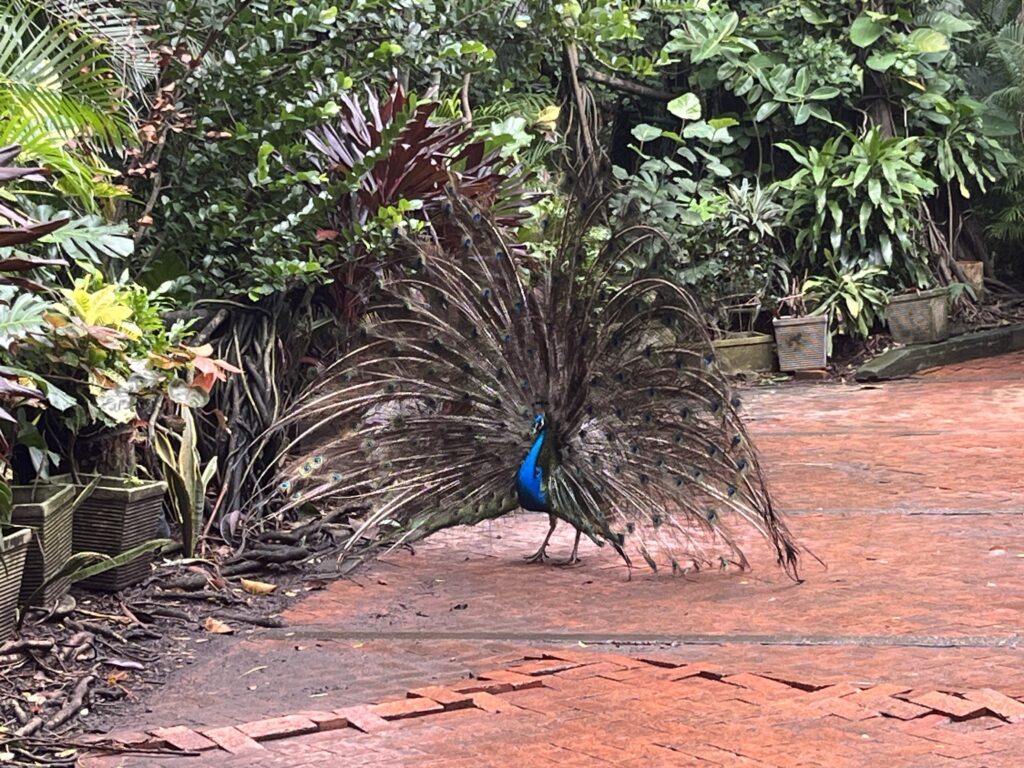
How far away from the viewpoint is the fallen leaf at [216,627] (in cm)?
456

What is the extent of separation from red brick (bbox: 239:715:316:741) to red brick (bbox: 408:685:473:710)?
0.37 m

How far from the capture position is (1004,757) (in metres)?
3.00

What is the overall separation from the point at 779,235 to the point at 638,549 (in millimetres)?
8450

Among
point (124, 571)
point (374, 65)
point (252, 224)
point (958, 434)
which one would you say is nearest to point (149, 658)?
point (124, 571)

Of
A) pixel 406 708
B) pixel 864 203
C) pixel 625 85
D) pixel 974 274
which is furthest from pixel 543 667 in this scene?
pixel 974 274

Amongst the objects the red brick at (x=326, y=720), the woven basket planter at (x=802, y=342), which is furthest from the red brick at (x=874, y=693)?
the woven basket planter at (x=802, y=342)

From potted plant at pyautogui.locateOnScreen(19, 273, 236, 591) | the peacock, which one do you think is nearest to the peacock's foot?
the peacock

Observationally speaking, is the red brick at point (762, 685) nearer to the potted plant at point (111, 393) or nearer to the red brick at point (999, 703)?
the red brick at point (999, 703)

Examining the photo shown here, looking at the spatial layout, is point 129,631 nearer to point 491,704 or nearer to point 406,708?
point 406,708

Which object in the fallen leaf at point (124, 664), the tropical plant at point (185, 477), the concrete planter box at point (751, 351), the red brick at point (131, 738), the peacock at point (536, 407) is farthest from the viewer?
the concrete planter box at point (751, 351)

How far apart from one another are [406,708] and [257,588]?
169 cm

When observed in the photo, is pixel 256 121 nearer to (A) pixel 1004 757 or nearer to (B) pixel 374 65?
(B) pixel 374 65

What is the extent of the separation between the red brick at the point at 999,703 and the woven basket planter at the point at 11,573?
2.87 m

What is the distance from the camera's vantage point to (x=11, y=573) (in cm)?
403
